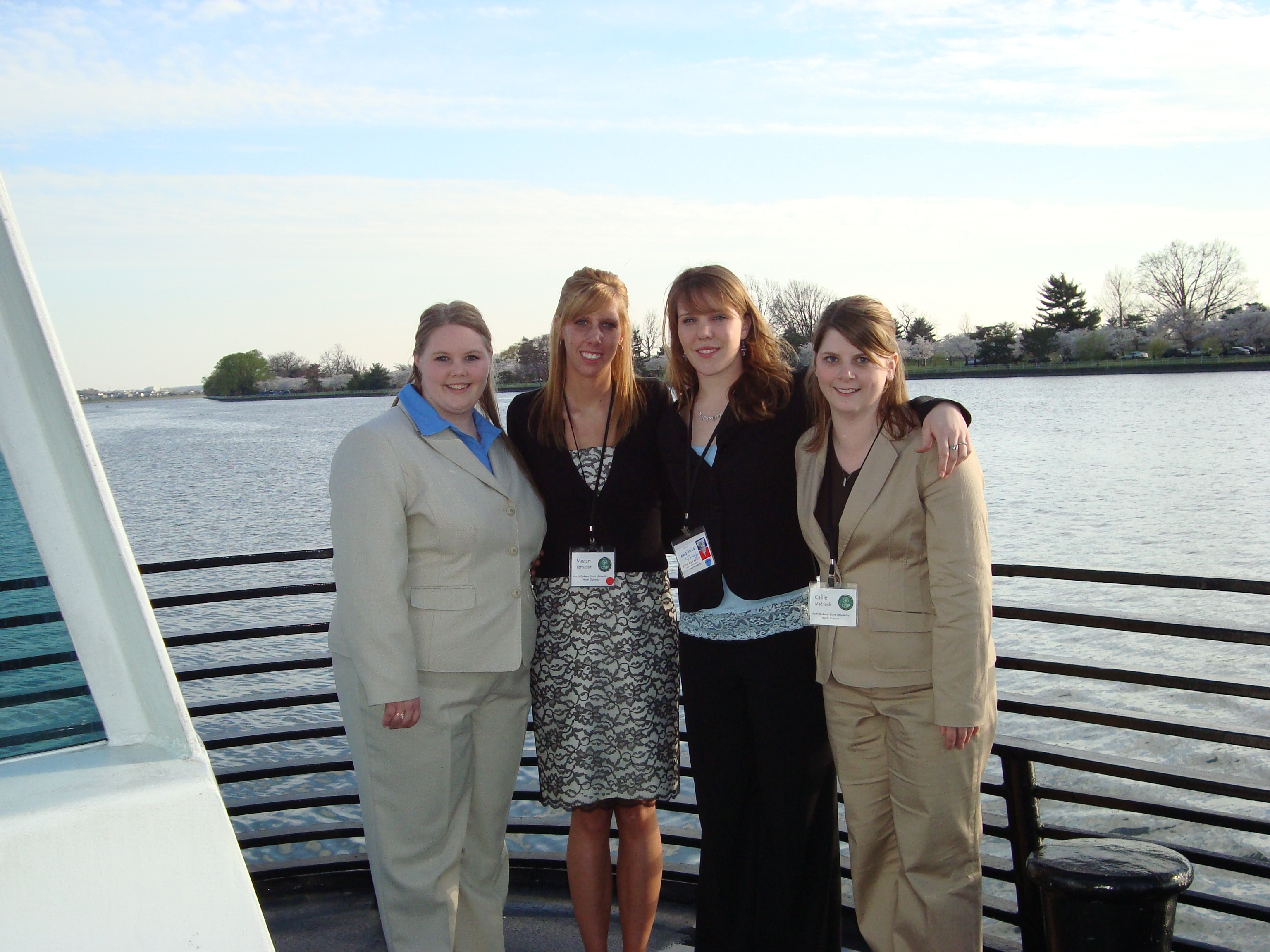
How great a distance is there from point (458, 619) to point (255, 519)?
26.8 m

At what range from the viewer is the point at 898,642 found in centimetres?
267

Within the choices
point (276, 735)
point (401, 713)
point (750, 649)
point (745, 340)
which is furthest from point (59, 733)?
point (276, 735)

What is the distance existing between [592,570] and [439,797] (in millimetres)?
801

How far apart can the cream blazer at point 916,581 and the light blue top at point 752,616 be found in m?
0.13

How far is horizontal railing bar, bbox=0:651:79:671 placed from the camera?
94cm

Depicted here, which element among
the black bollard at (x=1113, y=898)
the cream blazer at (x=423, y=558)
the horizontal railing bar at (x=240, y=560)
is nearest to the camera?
the black bollard at (x=1113, y=898)

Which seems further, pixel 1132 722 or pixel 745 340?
pixel 745 340

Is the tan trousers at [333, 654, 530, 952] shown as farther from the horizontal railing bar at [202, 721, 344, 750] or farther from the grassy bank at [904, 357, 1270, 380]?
the grassy bank at [904, 357, 1270, 380]

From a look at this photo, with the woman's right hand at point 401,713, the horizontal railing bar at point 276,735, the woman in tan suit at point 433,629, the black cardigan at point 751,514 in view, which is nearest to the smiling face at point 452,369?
the woman in tan suit at point 433,629

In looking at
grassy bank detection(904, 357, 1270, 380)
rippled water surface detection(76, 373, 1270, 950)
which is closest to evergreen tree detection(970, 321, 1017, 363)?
grassy bank detection(904, 357, 1270, 380)

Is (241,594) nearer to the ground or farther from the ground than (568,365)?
nearer to the ground

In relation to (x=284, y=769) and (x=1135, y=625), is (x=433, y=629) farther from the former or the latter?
(x=1135, y=625)

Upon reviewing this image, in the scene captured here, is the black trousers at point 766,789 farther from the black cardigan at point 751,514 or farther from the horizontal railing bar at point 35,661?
the horizontal railing bar at point 35,661

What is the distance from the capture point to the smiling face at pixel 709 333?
9.78 ft
